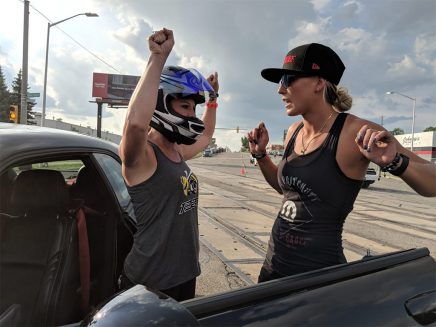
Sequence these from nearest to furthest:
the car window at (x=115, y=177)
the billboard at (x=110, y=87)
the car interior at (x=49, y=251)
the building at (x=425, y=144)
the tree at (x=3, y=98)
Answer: the car interior at (x=49, y=251) < the car window at (x=115, y=177) < the building at (x=425, y=144) < the billboard at (x=110, y=87) < the tree at (x=3, y=98)

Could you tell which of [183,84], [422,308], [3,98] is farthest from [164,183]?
[3,98]

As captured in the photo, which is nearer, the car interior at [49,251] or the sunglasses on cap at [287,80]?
the car interior at [49,251]

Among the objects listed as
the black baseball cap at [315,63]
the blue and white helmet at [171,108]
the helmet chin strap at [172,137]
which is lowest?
the helmet chin strap at [172,137]

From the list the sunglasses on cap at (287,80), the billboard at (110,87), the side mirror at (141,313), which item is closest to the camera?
the side mirror at (141,313)

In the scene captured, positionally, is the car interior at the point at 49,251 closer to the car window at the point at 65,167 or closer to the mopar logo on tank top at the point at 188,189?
the car window at the point at 65,167

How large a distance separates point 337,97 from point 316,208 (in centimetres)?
65

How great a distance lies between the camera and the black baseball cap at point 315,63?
209 centimetres

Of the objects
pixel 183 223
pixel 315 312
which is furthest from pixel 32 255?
pixel 315 312

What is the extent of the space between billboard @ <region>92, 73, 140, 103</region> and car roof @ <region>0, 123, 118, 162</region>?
192 ft

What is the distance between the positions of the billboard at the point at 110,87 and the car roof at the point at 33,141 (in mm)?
58597

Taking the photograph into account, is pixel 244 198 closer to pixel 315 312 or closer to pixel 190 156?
pixel 190 156

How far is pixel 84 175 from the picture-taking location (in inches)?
104

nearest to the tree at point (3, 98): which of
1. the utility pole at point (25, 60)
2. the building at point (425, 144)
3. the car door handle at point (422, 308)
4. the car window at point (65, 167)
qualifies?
the utility pole at point (25, 60)

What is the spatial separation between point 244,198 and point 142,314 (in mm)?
11486
